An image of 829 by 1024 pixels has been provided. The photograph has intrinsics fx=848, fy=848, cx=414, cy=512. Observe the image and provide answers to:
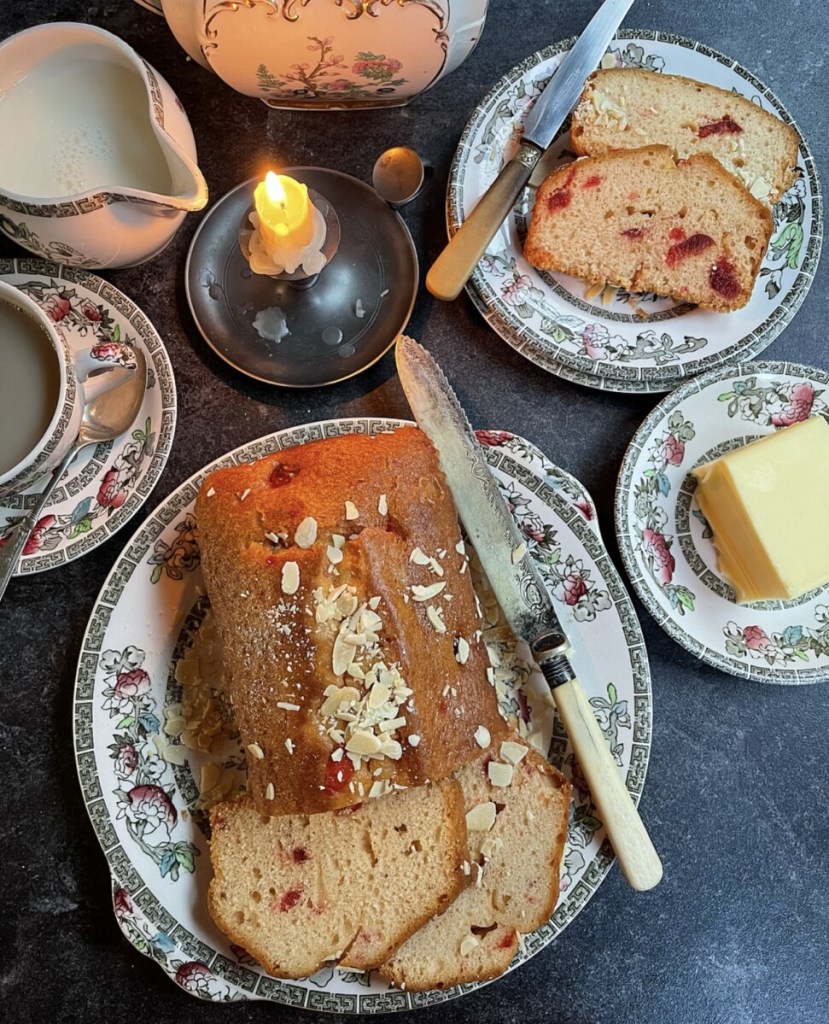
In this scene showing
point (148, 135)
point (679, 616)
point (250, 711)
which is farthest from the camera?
point (679, 616)

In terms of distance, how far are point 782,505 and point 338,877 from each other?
101 cm

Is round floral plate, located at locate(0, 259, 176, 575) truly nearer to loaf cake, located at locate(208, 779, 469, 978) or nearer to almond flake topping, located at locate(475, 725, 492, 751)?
loaf cake, located at locate(208, 779, 469, 978)

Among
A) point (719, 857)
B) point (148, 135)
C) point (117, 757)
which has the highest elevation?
point (148, 135)

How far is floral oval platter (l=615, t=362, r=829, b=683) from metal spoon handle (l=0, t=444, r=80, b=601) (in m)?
1.00

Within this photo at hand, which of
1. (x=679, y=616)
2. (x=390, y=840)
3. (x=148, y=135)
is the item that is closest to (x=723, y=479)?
(x=679, y=616)

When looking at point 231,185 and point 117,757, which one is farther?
point 231,185

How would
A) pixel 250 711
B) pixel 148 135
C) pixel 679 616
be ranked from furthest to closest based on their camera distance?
pixel 679 616 < pixel 148 135 < pixel 250 711

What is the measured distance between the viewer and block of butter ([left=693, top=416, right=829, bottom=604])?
4.95ft

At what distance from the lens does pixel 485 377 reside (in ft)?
5.45

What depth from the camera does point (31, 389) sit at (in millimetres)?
1384

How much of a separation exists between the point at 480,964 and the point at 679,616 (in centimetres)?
70

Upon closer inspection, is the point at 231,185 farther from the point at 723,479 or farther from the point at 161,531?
the point at 723,479

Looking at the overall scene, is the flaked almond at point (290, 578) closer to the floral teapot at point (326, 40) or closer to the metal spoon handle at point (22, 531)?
the metal spoon handle at point (22, 531)

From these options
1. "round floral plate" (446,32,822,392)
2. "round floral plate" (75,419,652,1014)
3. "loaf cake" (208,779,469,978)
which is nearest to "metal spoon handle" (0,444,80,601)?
"round floral plate" (75,419,652,1014)
